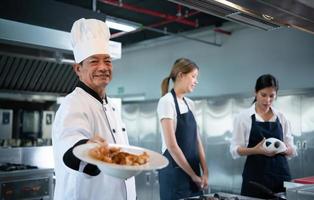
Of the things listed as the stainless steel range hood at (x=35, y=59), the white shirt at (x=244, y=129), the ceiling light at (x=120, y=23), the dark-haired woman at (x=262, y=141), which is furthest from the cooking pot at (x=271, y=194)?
the ceiling light at (x=120, y=23)

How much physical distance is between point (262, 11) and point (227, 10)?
158 mm

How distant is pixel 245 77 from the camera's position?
527 centimetres

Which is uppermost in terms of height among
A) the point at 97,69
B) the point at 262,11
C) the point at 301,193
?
the point at 262,11

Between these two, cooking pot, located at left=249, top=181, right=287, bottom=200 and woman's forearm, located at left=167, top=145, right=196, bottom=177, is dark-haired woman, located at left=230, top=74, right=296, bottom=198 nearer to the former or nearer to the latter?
cooking pot, located at left=249, top=181, right=287, bottom=200

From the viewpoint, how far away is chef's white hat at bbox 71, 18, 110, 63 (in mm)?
1337

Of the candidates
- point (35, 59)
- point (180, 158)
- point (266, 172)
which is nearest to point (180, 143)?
point (180, 158)

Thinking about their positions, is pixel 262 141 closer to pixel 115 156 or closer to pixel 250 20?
pixel 250 20

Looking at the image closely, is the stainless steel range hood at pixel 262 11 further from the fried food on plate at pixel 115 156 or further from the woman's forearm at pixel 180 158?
the woman's forearm at pixel 180 158

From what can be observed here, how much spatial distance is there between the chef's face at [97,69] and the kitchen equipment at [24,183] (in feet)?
4.86

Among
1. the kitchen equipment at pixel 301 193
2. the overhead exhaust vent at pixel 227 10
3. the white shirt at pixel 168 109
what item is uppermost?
the overhead exhaust vent at pixel 227 10

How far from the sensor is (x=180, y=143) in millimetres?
2215

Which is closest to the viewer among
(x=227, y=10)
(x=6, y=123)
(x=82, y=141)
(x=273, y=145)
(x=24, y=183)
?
(x=82, y=141)

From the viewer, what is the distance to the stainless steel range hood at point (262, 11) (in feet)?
4.61

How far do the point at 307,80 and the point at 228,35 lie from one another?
5.00ft
